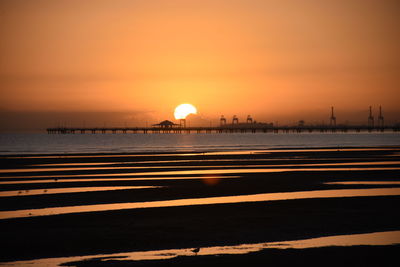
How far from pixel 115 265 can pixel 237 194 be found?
1120 cm

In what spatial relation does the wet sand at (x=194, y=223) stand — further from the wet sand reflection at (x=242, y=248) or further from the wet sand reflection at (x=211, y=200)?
the wet sand reflection at (x=211, y=200)

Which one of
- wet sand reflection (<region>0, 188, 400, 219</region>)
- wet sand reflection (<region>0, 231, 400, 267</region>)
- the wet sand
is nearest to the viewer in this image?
wet sand reflection (<region>0, 231, 400, 267</region>)

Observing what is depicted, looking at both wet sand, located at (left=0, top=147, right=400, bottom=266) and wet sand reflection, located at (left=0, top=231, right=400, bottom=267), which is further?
wet sand, located at (left=0, top=147, right=400, bottom=266)

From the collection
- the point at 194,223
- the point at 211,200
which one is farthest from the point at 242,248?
the point at 211,200

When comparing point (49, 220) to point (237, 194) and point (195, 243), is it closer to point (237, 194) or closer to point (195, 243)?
point (195, 243)

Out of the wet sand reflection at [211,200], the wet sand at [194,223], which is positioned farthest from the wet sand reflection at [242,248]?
the wet sand reflection at [211,200]

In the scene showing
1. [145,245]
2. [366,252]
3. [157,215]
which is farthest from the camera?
[157,215]

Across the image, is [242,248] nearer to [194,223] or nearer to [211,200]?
[194,223]

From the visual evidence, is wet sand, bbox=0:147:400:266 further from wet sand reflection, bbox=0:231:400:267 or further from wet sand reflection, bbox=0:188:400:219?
wet sand reflection, bbox=0:188:400:219

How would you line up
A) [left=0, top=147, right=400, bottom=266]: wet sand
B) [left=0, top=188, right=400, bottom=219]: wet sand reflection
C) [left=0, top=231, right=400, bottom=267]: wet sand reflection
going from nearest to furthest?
[left=0, top=231, right=400, bottom=267]: wet sand reflection
[left=0, top=147, right=400, bottom=266]: wet sand
[left=0, top=188, right=400, bottom=219]: wet sand reflection

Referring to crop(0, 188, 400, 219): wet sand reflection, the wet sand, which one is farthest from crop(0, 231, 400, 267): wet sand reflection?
crop(0, 188, 400, 219): wet sand reflection

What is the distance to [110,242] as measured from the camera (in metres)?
11.9

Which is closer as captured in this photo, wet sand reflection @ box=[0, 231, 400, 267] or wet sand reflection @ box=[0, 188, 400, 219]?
wet sand reflection @ box=[0, 231, 400, 267]

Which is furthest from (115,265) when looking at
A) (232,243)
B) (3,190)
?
(3,190)
